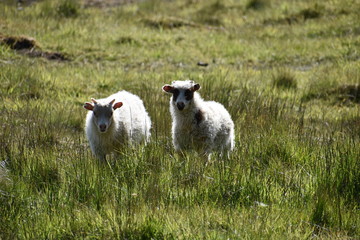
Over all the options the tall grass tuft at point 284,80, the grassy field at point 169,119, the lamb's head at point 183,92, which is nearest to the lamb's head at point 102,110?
the grassy field at point 169,119

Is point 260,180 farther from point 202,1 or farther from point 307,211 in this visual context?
point 202,1

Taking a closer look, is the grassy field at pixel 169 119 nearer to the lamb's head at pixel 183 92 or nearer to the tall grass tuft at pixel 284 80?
the tall grass tuft at pixel 284 80

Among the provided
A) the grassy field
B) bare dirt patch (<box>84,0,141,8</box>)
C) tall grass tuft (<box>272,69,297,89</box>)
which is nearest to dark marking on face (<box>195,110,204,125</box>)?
the grassy field

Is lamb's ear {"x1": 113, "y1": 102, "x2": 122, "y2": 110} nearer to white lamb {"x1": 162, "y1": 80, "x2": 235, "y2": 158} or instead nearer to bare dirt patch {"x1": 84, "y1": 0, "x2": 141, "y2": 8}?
white lamb {"x1": 162, "y1": 80, "x2": 235, "y2": 158}

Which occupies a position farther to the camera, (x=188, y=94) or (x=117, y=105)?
(x=188, y=94)

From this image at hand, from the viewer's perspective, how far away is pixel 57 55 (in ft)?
44.7

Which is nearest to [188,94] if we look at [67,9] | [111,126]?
[111,126]

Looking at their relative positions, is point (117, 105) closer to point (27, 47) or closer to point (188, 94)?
point (188, 94)

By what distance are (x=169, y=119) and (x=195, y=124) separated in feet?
5.06

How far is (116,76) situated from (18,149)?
5839 millimetres

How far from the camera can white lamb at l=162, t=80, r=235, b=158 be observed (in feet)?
23.0

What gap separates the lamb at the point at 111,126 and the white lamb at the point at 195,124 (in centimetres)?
54

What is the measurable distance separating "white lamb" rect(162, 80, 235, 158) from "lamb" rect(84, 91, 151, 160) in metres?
0.54

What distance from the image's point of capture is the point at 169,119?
8.57m
